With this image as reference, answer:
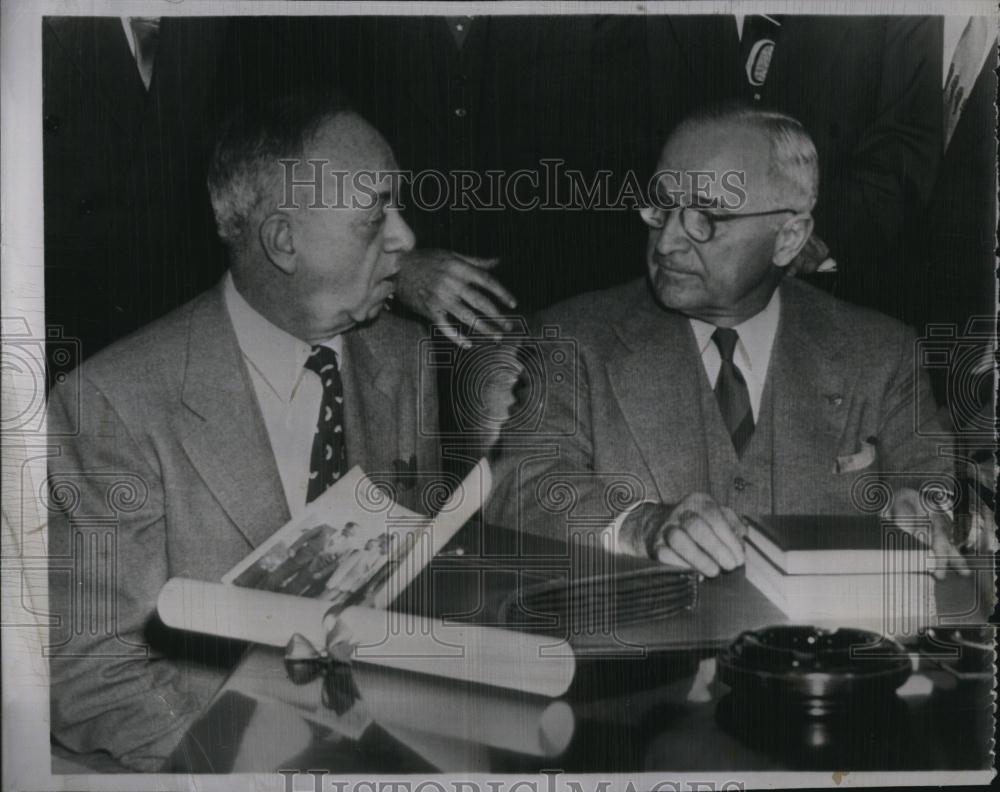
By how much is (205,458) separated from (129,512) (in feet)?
0.56

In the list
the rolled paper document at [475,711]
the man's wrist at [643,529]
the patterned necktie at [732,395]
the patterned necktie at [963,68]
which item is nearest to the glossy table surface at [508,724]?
the rolled paper document at [475,711]

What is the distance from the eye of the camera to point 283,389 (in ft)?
6.20

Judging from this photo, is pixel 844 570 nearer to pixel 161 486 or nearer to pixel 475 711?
pixel 475 711

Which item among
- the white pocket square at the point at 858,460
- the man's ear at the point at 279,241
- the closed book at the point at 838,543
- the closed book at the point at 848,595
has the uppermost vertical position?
the man's ear at the point at 279,241

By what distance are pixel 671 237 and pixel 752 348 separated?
248 millimetres

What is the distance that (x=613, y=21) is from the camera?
189 centimetres

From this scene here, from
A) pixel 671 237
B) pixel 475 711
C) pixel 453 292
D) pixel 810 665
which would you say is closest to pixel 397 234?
pixel 453 292

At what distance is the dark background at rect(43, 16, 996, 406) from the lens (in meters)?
1.88

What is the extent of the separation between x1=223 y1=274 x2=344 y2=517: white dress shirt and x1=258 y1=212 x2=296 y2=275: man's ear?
86 millimetres

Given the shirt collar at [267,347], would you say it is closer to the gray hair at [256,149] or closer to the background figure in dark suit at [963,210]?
the gray hair at [256,149]

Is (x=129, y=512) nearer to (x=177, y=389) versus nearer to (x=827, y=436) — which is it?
(x=177, y=389)

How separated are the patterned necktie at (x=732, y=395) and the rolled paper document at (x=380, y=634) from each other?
0.50m

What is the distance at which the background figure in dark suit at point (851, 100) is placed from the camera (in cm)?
189

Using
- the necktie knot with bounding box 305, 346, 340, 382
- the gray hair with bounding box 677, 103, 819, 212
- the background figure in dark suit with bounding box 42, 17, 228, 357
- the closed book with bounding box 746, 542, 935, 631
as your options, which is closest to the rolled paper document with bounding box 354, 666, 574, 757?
the closed book with bounding box 746, 542, 935, 631
